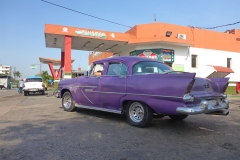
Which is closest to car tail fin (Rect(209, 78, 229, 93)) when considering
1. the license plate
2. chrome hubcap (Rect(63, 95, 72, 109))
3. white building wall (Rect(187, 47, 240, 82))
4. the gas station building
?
the license plate

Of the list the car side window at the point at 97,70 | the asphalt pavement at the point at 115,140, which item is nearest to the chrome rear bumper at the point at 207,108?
the asphalt pavement at the point at 115,140

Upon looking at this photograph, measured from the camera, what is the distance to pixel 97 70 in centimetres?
679

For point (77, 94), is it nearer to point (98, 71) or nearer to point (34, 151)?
point (98, 71)

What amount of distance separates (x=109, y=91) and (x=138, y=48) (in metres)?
14.5

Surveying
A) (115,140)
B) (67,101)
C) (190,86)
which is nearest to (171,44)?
(67,101)

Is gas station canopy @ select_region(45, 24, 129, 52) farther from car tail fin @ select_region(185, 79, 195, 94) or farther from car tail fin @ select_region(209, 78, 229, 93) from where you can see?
car tail fin @ select_region(185, 79, 195, 94)

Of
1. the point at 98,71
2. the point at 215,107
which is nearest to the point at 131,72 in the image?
the point at 98,71

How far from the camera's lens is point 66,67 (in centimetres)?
1783

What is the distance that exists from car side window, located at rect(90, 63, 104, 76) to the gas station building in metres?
11.2

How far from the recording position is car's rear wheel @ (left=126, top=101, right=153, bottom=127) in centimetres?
524

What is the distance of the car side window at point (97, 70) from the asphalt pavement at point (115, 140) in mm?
1450

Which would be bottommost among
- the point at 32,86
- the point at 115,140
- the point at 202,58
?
the point at 115,140

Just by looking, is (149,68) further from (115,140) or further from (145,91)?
(115,140)

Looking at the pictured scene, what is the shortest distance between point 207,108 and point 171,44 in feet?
51.9
